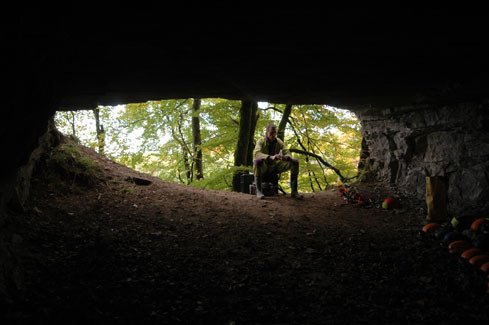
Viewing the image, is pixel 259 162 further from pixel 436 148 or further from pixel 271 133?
pixel 436 148

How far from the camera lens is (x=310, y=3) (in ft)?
9.02

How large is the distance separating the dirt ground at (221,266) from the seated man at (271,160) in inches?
71.7

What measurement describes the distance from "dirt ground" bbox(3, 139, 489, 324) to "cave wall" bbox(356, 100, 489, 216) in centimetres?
89

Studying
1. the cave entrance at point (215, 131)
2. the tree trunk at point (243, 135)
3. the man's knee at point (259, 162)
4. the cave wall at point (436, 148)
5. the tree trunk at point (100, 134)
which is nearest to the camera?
the cave wall at point (436, 148)

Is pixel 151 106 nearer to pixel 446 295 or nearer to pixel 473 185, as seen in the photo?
pixel 473 185

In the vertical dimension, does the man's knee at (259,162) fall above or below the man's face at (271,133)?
below

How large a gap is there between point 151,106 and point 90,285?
9.33 meters

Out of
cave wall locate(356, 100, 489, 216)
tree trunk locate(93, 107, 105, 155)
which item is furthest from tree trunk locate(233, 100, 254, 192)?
tree trunk locate(93, 107, 105, 155)

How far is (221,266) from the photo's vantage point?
3984 millimetres

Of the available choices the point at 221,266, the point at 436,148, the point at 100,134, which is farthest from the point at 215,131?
the point at 221,266

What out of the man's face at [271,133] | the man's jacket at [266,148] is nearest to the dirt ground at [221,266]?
the man's jacket at [266,148]

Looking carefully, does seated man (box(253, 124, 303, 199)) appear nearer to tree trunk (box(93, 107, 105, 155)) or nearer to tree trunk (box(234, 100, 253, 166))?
tree trunk (box(234, 100, 253, 166))

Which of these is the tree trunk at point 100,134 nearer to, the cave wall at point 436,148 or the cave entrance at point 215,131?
the cave entrance at point 215,131

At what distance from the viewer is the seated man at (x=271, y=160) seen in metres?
8.00
